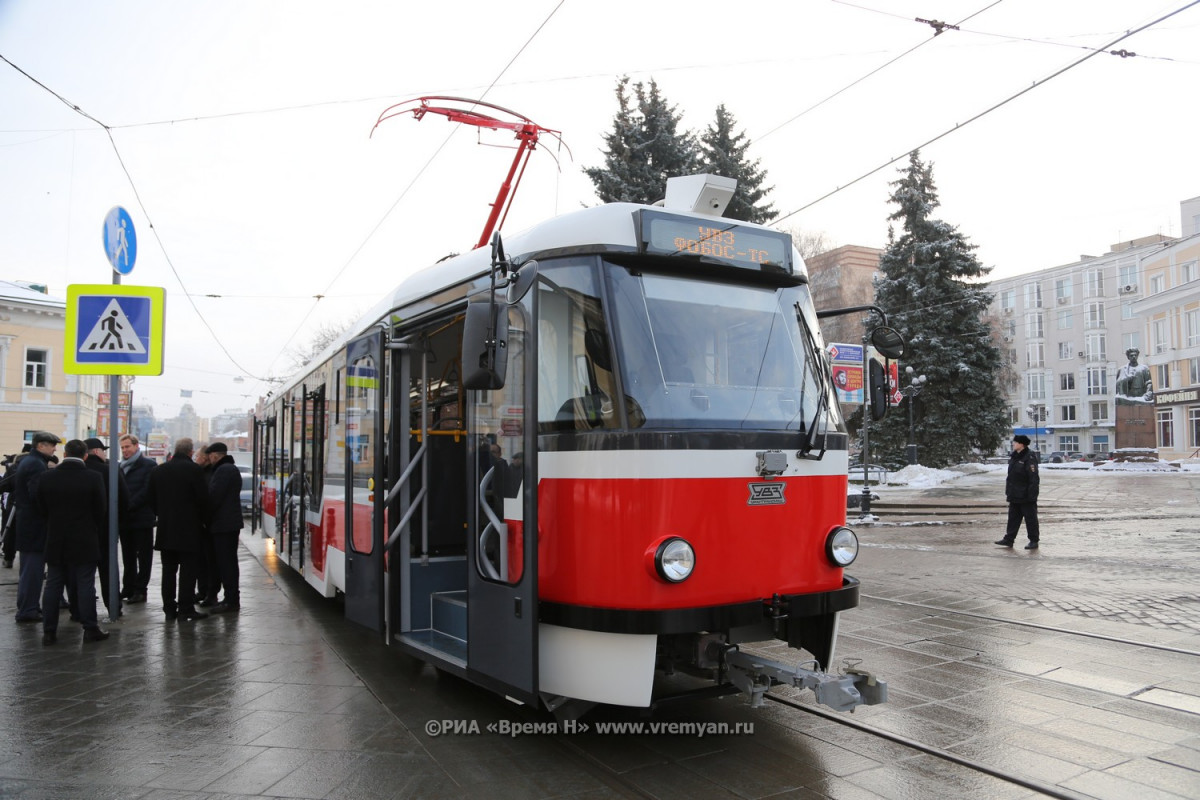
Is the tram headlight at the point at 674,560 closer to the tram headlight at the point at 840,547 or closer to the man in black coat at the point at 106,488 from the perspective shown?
the tram headlight at the point at 840,547

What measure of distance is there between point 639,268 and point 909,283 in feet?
115

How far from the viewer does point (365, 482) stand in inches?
261

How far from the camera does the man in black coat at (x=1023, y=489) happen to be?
13.1 m

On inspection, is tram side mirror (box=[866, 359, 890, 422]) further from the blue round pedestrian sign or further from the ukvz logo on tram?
the blue round pedestrian sign

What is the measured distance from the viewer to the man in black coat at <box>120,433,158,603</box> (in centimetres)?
942

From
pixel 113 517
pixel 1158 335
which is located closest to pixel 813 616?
pixel 113 517

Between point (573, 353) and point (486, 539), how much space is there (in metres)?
1.23

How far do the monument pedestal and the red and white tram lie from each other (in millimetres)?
50955

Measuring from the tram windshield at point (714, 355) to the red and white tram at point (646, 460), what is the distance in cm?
1

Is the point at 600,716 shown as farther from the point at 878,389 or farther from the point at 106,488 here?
the point at 106,488

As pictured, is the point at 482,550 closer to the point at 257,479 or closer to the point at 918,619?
the point at 918,619

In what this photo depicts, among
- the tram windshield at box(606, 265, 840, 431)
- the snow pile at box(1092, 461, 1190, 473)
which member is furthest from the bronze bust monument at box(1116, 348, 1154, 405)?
the tram windshield at box(606, 265, 840, 431)

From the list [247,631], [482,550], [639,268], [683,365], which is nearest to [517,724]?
[482,550]

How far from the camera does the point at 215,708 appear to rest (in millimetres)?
5551
